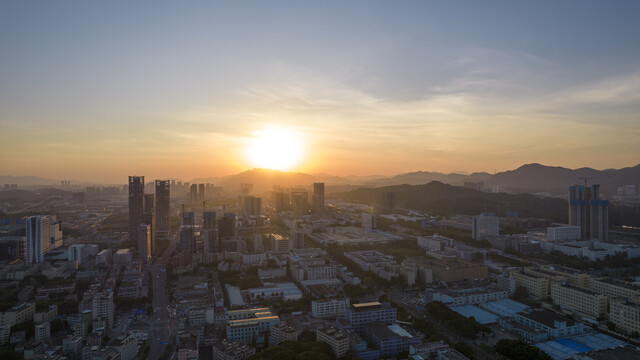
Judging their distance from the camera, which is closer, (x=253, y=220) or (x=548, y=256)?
(x=548, y=256)

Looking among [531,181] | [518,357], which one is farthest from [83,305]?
[531,181]

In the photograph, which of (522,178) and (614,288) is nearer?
(614,288)

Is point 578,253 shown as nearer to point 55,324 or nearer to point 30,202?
point 55,324

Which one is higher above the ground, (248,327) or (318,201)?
(318,201)

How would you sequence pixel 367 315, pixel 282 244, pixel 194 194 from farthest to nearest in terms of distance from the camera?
pixel 194 194, pixel 282 244, pixel 367 315

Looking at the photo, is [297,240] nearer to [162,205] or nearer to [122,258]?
[122,258]

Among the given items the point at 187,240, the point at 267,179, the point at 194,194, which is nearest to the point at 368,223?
the point at 187,240

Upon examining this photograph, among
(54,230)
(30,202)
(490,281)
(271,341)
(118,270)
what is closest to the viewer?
(271,341)

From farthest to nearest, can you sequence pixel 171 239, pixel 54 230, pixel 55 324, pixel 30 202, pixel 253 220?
1. pixel 30 202
2. pixel 253 220
3. pixel 171 239
4. pixel 54 230
5. pixel 55 324
